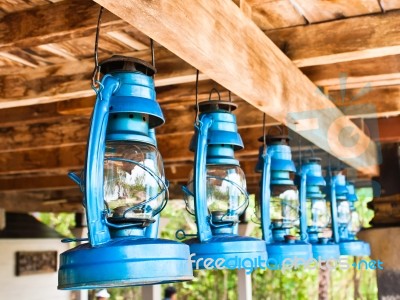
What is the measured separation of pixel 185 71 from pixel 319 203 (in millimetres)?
835

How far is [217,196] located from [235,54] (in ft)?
1.20

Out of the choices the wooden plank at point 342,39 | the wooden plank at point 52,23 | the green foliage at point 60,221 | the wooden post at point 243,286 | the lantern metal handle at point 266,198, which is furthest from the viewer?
the green foliage at point 60,221

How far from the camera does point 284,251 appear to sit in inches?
77.0

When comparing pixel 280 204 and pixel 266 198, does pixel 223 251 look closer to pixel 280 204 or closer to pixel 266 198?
pixel 266 198

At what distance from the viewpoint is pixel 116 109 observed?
1.17m

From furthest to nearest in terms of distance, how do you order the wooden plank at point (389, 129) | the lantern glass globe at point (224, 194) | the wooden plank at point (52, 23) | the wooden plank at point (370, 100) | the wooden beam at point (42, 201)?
the wooden beam at point (42, 201) → the wooden plank at point (389, 129) → the wooden plank at point (370, 100) → the wooden plank at point (52, 23) → the lantern glass globe at point (224, 194)

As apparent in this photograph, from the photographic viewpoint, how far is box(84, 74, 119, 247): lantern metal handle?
3.51 ft

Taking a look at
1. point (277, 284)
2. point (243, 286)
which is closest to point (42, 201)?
point (243, 286)

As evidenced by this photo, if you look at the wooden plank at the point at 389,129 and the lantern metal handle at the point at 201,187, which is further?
the wooden plank at the point at 389,129

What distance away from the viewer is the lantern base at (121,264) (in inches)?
42.2

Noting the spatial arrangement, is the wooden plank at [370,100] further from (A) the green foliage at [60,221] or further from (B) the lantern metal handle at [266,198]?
(A) the green foliage at [60,221]

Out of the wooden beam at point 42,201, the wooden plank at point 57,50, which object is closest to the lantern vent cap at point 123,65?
the wooden plank at point 57,50

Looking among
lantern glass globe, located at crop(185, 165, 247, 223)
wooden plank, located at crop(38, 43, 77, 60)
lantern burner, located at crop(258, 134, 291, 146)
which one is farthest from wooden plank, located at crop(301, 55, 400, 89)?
lantern glass globe, located at crop(185, 165, 247, 223)

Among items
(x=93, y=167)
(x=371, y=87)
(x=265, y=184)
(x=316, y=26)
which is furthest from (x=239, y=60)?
(x=371, y=87)
